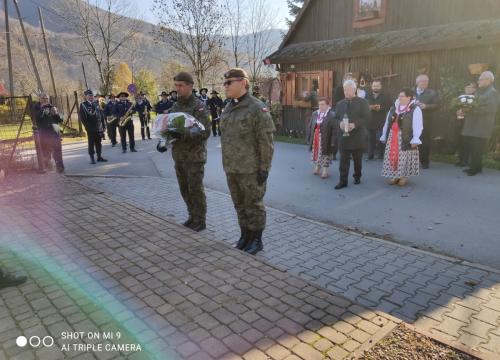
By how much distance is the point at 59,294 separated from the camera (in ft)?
12.4

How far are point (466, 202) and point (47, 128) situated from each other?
9.48m

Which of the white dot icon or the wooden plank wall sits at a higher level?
the wooden plank wall

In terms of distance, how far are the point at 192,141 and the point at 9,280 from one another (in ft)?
8.56

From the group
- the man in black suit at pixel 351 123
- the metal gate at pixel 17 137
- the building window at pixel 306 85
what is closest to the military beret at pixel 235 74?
the man in black suit at pixel 351 123

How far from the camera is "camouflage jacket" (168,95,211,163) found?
5309mm

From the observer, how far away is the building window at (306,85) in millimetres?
14773

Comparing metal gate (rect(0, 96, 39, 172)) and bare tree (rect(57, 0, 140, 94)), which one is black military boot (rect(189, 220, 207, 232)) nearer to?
metal gate (rect(0, 96, 39, 172))

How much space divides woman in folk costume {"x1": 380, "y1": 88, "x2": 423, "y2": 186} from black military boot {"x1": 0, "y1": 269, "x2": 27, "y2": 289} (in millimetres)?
6472

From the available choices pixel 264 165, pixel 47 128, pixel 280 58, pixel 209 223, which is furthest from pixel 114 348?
pixel 280 58

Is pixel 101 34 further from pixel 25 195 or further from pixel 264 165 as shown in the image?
pixel 264 165

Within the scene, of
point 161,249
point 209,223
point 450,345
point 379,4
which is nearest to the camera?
point 450,345

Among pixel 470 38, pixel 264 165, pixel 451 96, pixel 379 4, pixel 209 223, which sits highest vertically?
pixel 379 4

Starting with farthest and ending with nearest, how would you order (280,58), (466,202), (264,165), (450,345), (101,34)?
(101,34)
(280,58)
(466,202)
(264,165)
(450,345)

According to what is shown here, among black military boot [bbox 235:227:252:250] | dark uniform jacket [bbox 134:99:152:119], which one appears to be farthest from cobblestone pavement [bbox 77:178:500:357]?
dark uniform jacket [bbox 134:99:152:119]
